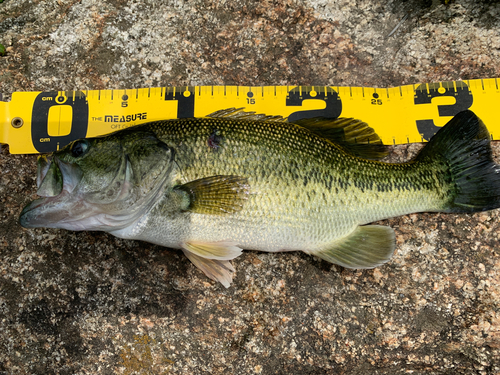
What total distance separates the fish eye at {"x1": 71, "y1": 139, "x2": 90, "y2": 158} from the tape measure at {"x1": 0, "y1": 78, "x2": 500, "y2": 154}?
2.08 ft

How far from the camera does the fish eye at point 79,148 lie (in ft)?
6.30

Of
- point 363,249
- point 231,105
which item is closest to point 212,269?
point 363,249

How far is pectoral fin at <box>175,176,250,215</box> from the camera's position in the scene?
1912mm

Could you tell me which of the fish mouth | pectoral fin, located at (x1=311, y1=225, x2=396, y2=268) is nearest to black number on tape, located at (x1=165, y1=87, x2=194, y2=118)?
the fish mouth

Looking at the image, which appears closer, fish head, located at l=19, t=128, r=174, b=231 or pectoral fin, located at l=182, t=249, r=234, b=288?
fish head, located at l=19, t=128, r=174, b=231

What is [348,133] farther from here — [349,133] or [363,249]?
[363,249]

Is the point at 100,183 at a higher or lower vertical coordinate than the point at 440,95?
lower

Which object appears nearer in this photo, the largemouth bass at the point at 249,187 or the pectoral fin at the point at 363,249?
the largemouth bass at the point at 249,187

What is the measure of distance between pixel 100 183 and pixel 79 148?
0.25 meters

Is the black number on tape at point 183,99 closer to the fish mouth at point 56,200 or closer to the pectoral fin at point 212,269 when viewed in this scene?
the fish mouth at point 56,200

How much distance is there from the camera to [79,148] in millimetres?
1924

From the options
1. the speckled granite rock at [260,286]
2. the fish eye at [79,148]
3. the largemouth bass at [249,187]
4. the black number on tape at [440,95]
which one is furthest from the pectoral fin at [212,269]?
the black number on tape at [440,95]

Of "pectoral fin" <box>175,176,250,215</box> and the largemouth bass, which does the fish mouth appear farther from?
"pectoral fin" <box>175,176,250,215</box>

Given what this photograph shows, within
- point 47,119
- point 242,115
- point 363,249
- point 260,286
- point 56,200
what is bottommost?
point 260,286
